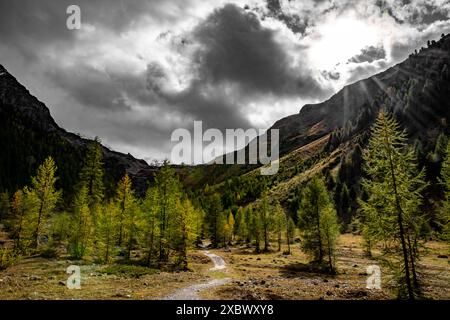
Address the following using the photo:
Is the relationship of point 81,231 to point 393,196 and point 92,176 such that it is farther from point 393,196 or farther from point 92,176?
point 393,196

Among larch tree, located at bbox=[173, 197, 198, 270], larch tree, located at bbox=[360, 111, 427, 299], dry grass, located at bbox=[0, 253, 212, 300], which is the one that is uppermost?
larch tree, located at bbox=[360, 111, 427, 299]

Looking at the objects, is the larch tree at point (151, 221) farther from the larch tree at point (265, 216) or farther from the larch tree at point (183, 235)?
the larch tree at point (265, 216)

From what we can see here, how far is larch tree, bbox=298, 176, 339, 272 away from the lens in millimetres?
39438

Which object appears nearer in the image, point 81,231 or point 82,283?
point 82,283

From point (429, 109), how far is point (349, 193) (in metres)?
63.7

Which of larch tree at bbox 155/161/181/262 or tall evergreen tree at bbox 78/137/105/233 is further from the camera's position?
tall evergreen tree at bbox 78/137/105/233

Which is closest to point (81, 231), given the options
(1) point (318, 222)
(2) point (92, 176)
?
(2) point (92, 176)

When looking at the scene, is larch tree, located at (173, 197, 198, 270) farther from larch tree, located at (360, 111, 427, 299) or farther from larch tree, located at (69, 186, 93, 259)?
larch tree, located at (360, 111, 427, 299)

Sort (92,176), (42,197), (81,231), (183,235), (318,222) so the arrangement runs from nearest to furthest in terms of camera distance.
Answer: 1. (183,235)
2. (81,231)
3. (42,197)
4. (318,222)
5. (92,176)

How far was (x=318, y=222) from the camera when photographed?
4103cm

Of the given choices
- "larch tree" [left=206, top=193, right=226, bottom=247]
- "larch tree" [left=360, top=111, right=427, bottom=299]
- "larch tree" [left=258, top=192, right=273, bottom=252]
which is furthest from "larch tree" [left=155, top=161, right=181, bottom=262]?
"larch tree" [left=206, top=193, right=226, bottom=247]
